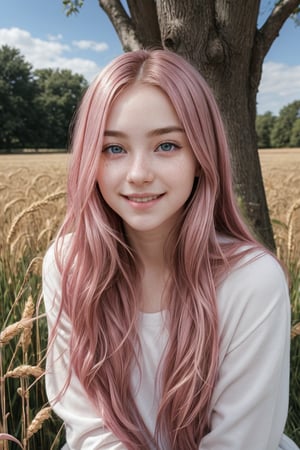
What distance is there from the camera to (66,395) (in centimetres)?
133

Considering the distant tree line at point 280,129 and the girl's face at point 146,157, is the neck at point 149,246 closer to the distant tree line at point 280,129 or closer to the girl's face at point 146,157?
the girl's face at point 146,157

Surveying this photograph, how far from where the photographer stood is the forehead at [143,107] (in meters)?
1.11

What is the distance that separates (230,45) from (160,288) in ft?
4.41

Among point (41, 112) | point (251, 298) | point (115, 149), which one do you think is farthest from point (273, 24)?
point (41, 112)

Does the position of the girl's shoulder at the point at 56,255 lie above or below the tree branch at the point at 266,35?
below

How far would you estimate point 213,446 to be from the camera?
3.89 ft

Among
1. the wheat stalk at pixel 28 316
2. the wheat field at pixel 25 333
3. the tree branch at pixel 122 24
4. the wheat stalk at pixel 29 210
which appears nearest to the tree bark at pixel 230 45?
the tree branch at pixel 122 24

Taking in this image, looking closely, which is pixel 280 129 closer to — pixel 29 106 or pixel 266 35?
pixel 29 106

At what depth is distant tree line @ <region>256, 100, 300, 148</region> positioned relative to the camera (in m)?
49.4

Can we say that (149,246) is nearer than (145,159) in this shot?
No

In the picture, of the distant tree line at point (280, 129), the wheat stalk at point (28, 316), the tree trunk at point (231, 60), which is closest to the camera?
the wheat stalk at point (28, 316)

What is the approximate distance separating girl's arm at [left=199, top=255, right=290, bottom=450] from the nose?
1.06 feet

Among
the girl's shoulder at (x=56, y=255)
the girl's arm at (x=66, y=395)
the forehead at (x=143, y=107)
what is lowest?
the girl's arm at (x=66, y=395)

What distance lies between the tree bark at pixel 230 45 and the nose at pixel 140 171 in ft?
3.58
